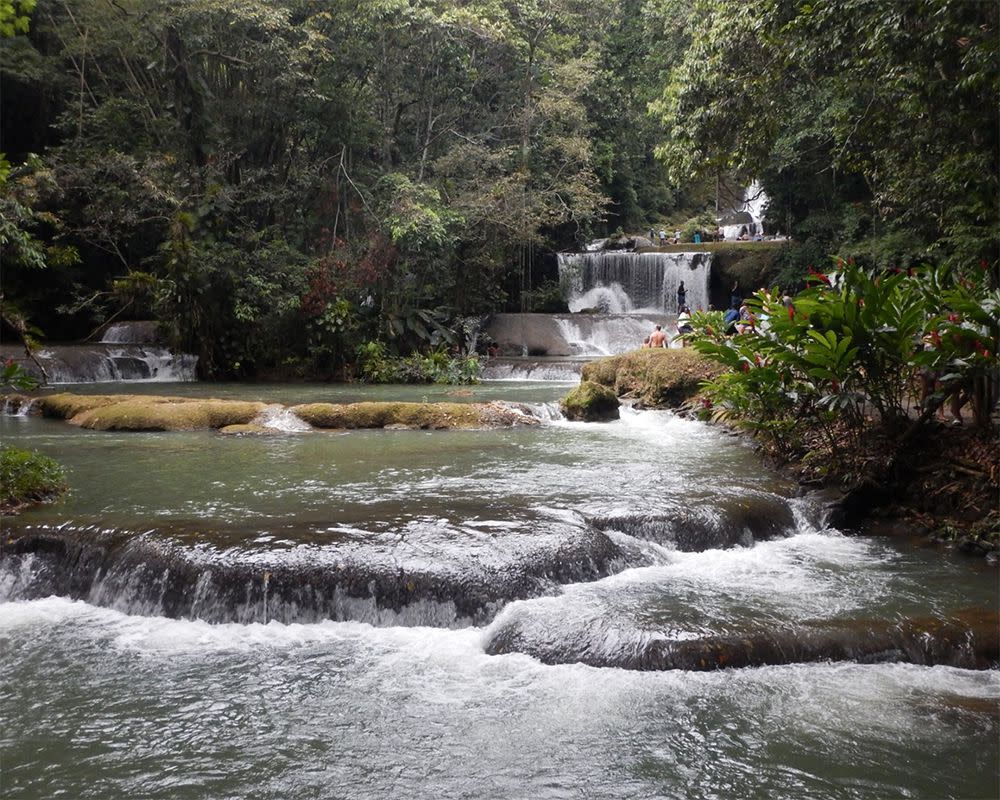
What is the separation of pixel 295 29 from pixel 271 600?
18.1 meters

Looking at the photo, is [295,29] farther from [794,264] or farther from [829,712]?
[829,712]

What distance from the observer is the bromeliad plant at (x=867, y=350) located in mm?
7219

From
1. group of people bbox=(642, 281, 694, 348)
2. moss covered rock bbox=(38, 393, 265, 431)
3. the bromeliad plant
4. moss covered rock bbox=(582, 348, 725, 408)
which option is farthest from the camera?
group of people bbox=(642, 281, 694, 348)

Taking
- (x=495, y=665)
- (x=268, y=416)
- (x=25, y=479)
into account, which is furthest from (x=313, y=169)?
(x=495, y=665)

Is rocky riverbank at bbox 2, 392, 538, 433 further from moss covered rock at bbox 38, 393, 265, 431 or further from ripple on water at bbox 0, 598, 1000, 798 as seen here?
ripple on water at bbox 0, 598, 1000, 798

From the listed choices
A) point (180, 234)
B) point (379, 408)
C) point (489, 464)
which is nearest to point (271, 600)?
point (489, 464)

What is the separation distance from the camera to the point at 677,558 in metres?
7.02

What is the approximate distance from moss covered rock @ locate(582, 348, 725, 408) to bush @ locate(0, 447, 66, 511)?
365 inches

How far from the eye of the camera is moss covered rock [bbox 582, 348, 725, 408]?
14.7m

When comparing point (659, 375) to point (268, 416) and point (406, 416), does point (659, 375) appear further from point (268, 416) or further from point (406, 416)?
point (268, 416)

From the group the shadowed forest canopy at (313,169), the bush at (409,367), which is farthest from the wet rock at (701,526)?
the bush at (409,367)

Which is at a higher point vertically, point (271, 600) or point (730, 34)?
point (730, 34)

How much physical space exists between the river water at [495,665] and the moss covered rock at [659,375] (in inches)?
218

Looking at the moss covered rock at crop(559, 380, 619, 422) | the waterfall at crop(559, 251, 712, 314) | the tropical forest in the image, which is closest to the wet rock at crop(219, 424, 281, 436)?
the tropical forest
